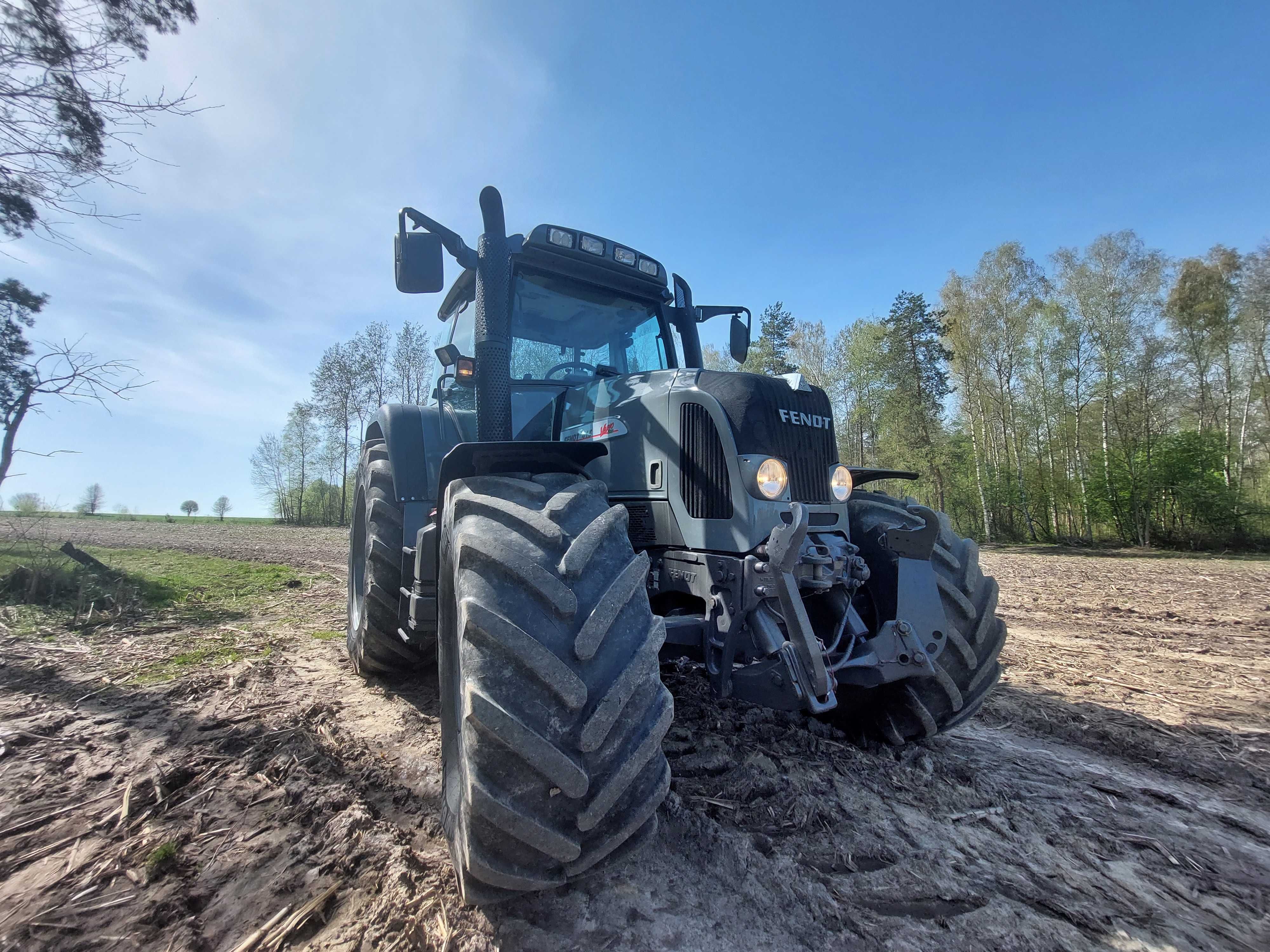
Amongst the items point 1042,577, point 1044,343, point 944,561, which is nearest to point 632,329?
point 944,561

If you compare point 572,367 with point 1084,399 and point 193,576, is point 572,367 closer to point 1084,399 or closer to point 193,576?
point 193,576

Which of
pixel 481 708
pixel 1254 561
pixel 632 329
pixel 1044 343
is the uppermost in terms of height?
pixel 1044 343

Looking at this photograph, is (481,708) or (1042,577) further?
(1042,577)

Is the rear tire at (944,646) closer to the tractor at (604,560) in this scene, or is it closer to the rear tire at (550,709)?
the tractor at (604,560)

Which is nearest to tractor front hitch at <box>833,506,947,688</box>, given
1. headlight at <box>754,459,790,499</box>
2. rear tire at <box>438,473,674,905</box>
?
headlight at <box>754,459,790,499</box>

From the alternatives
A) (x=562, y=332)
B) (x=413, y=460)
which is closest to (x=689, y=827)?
(x=413, y=460)

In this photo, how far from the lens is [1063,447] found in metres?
24.9

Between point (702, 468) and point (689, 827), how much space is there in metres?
1.36

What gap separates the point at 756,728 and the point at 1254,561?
20.5 meters

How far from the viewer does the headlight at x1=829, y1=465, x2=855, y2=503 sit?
2.87 m

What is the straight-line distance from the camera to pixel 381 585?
11.6ft

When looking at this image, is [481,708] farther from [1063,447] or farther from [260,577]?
[1063,447]

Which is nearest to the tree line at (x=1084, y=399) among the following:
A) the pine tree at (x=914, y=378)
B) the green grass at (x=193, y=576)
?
the pine tree at (x=914, y=378)

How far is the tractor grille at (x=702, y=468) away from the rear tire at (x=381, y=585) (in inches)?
67.2
